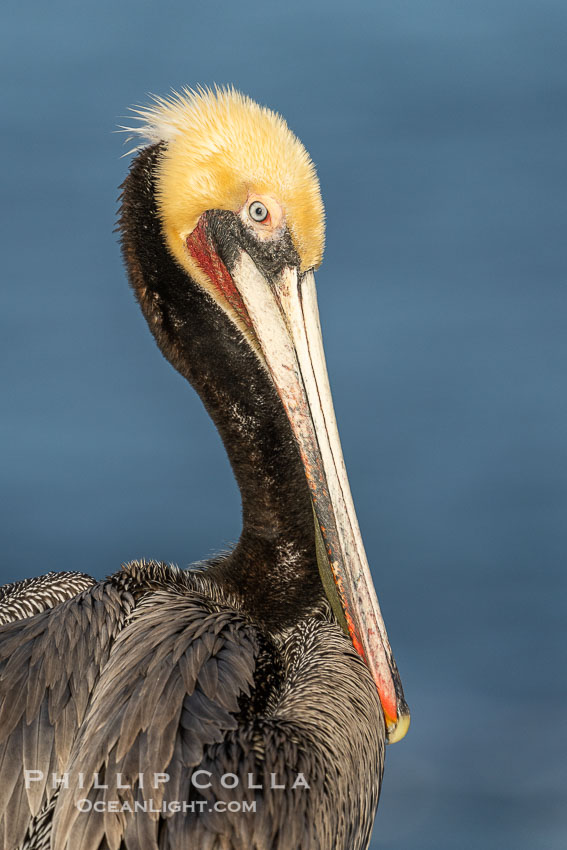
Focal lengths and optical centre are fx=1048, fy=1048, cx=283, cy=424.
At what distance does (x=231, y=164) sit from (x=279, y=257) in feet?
1.11

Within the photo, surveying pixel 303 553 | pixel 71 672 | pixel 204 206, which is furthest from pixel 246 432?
pixel 71 672

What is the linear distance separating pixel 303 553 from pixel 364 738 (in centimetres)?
74

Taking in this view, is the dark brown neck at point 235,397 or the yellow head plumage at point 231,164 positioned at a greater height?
the yellow head plumage at point 231,164

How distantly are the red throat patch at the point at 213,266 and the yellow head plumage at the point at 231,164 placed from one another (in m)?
0.05

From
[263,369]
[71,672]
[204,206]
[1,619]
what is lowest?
[71,672]

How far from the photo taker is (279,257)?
3461mm

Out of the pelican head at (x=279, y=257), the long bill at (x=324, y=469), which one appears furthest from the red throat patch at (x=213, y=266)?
the long bill at (x=324, y=469)

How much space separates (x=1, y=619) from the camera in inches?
148

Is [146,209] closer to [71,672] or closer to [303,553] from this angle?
[303,553]

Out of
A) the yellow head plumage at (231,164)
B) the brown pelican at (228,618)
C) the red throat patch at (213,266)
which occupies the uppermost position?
the yellow head plumage at (231,164)

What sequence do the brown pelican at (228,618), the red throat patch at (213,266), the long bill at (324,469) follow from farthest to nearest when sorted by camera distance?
the red throat patch at (213,266)
the long bill at (324,469)
the brown pelican at (228,618)

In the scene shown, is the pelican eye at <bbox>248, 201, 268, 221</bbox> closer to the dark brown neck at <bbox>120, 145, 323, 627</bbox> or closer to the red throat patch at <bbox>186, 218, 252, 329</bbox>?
the red throat patch at <bbox>186, 218, 252, 329</bbox>

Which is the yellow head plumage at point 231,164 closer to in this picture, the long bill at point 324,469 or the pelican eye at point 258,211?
the pelican eye at point 258,211

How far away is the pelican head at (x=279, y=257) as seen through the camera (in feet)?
11.1
